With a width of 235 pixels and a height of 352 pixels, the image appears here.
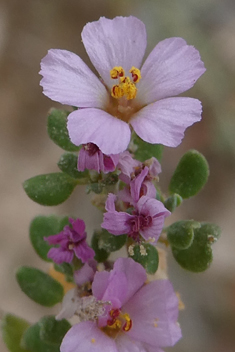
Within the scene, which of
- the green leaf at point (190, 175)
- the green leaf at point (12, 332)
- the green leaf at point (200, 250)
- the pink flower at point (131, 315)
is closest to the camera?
the pink flower at point (131, 315)

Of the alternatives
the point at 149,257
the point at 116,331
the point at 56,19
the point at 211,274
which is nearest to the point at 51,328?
the point at 116,331

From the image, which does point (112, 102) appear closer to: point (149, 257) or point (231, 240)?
point (149, 257)

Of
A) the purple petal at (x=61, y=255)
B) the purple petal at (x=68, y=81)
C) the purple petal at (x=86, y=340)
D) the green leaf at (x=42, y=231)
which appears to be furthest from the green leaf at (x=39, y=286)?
the purple petal at (x=68, y=81)

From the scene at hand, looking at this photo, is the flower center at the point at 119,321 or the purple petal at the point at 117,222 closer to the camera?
the purple petal at the point at 117,222

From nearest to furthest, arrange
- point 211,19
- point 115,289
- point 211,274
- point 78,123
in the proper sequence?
point 78,123 < point 115,289 < point 211,274 < point 211,19

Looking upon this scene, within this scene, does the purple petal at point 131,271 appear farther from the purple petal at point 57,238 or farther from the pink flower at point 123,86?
the pink flower at point 123,86

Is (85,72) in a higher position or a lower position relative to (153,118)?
higher

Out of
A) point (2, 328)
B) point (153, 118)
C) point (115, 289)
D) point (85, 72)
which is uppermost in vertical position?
point (85, 72)
